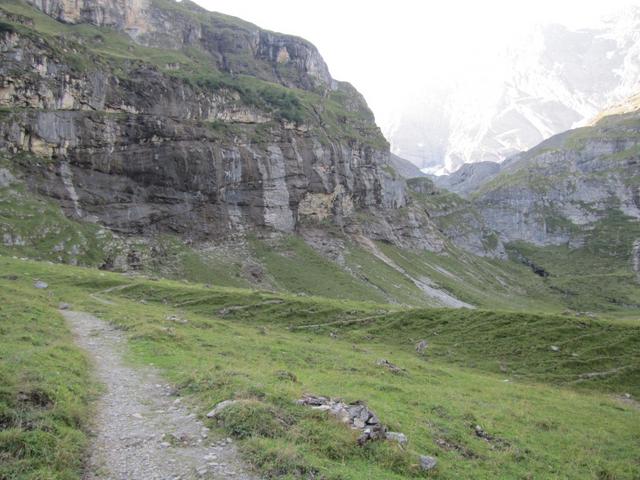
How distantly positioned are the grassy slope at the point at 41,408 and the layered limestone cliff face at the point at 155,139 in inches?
3943

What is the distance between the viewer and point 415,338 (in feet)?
151

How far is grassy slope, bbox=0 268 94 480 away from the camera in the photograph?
37.3 feet

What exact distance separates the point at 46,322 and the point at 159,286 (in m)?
32.9

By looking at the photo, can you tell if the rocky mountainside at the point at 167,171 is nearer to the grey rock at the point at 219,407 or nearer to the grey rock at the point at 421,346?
the grey rock at the point at 421,346

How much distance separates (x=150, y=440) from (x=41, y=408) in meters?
3.56

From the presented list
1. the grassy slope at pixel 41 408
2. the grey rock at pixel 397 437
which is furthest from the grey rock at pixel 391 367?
the grassy slope at pixel 41 408

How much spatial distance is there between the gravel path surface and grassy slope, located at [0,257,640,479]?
0.84 meters

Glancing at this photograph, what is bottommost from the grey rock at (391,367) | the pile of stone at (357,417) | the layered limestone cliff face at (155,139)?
the grey rock at (391,367)

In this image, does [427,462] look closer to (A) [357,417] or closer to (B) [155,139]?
(A) [357,417]

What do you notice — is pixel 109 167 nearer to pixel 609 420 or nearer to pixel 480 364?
pixel 480 364

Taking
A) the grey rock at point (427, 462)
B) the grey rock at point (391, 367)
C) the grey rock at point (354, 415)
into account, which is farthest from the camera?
the grey rock at point (391, 367)

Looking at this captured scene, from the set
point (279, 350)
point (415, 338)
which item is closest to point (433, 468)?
point (279, 350)

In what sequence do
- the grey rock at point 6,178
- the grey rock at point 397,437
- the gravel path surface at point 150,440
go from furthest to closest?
the grey rock at point 6,178 < the grey rock at point 397,437 < the gravel path surface at point 150,440

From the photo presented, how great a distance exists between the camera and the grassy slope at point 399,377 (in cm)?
1497
